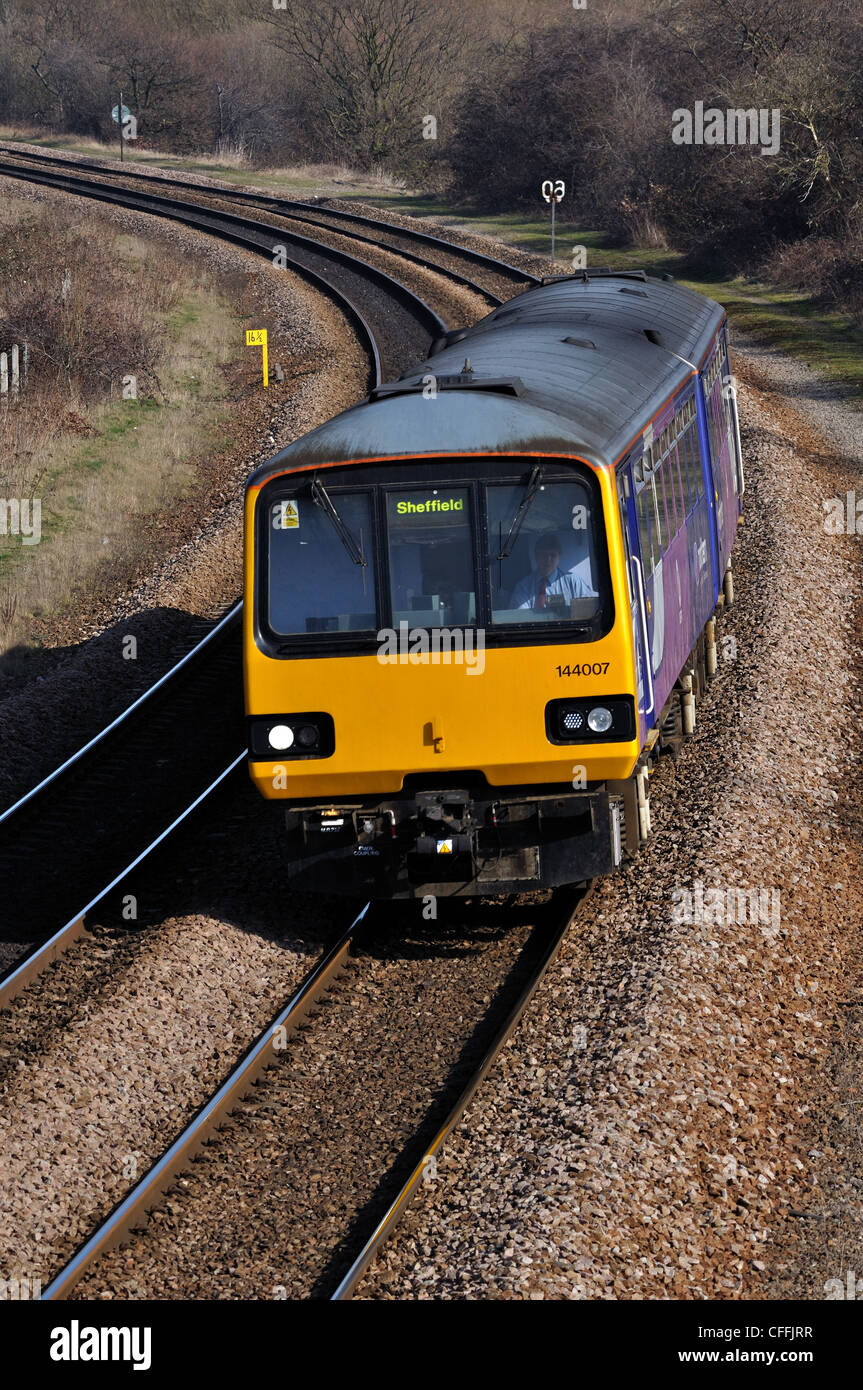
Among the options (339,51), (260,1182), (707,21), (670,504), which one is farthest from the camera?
(339,51)

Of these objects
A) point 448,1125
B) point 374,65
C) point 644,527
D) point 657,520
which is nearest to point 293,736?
point 448,1125

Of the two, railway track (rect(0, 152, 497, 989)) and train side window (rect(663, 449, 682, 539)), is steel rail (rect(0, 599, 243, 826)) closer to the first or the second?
railway track (rect(0, 152, 497, 989))

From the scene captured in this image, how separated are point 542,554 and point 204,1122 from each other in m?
3.51

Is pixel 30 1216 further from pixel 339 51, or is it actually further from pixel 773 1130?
pixel 339 51

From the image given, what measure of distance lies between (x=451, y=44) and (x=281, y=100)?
689 centimetres

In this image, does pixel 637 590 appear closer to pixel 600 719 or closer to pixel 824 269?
pixel 600 719

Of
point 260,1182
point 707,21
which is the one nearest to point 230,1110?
point 260,1182

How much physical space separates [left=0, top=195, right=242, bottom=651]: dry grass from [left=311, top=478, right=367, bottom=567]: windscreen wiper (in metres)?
8.19

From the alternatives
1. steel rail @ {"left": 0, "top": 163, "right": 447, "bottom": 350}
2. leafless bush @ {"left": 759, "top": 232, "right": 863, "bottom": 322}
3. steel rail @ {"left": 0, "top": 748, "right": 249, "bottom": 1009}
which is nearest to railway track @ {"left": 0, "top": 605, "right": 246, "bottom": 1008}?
steel rail @ {"left": 0, "top": 748, "right": 249, "bottom": 1009}

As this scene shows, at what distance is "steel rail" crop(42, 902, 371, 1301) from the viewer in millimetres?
6391

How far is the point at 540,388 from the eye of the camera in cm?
939

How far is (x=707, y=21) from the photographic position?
132 ft
